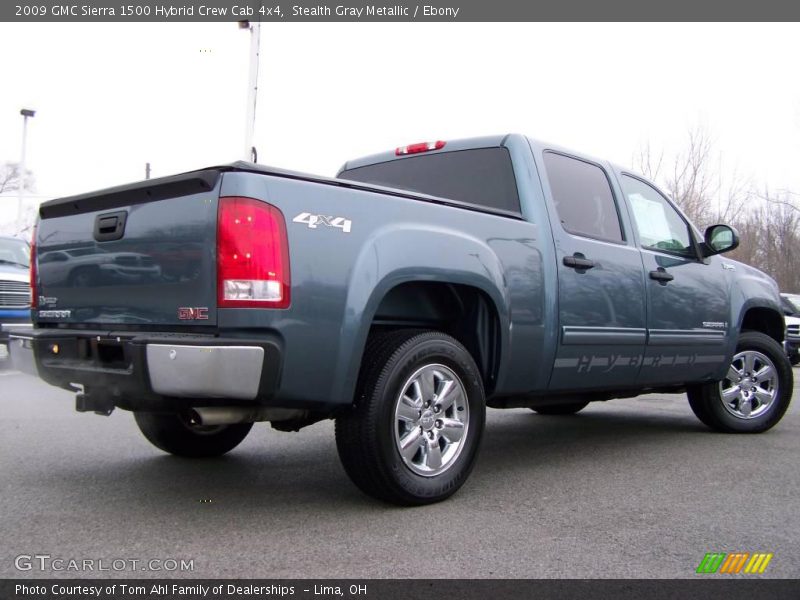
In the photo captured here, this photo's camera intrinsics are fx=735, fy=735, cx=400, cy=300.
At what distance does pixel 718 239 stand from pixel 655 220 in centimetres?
56

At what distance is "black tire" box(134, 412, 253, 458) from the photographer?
4512mm

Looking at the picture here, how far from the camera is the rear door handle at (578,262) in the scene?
14.6 feet

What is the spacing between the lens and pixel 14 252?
11656mm

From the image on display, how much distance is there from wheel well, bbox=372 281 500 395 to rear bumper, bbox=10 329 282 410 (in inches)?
41.2

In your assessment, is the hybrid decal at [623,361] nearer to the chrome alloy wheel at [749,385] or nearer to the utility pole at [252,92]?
the chrome alloy wheel at [749,385]

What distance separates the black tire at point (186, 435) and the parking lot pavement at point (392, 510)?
0.11m

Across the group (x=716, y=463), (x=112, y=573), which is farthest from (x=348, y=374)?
(x=716, y=463)

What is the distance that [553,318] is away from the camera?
433 centimetres

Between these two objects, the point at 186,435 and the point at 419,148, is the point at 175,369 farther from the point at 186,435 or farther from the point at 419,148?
the point at 419,148

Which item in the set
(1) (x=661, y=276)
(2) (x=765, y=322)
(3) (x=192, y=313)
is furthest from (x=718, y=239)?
(3) (x=192, y=313)

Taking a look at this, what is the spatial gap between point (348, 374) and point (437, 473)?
0.77m

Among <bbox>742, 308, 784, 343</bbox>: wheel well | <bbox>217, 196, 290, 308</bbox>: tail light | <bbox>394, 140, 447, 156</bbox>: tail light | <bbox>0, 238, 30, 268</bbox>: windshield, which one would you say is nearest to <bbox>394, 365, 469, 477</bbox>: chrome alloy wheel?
<bbox>217, 196, 290, 308</bbox>: tail light

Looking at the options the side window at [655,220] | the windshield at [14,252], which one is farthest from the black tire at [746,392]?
the windshield at [14,252]
